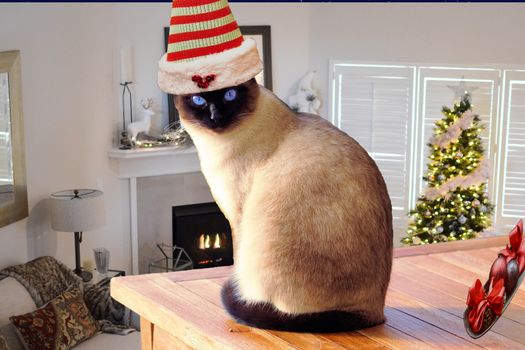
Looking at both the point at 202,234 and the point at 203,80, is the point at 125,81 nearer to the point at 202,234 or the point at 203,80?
the point at 202,234

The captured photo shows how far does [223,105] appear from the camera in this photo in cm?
131

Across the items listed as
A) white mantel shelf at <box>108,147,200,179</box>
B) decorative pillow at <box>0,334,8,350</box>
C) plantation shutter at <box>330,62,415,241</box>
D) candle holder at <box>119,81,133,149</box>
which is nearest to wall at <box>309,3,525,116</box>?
plantation shutter at <box>330,62,415,241</box>

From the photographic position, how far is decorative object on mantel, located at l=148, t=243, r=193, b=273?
6.40 meters

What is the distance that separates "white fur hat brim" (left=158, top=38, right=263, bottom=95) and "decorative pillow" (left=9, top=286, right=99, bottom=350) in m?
3.48

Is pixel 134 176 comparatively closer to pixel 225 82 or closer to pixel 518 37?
pixel 518 37

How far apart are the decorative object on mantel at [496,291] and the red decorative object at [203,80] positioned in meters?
0.55

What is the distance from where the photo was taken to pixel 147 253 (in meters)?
6.53

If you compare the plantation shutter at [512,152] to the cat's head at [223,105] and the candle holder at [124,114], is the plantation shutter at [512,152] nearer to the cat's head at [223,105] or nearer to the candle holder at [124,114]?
the candle holder at [124,114]

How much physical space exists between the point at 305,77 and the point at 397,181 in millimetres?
1172

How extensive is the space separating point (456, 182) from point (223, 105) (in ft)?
15.3

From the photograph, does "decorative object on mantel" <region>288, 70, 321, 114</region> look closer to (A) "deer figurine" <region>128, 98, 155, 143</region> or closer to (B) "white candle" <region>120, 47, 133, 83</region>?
(A) "deer figurine" <region>128, 98, 155, 143</region>

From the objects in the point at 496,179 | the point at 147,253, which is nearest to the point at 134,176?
the point at 147,253

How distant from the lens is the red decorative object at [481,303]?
4.31 feet

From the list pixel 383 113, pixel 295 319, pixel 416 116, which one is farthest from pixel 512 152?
pixel 295 319
